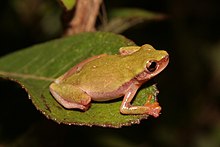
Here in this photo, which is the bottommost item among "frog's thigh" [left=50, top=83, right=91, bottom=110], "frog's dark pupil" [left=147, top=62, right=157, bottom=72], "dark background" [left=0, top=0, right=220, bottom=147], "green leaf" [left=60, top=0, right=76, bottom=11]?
"dark background" [left=0, top=0, right=220, bottom=147]

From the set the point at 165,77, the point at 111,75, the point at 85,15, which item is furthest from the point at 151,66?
the point at 165,77

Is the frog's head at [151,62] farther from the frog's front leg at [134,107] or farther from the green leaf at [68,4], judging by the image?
the green leaf at [68,4]

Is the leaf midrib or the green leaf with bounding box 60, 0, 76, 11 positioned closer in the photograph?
the green leaf with bounding box 60, 0, 76, 11

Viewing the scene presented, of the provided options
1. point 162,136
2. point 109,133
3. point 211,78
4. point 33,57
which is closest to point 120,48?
point 33,57

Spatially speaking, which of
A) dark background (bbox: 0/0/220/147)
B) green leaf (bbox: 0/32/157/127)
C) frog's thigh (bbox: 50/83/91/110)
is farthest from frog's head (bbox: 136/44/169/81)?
dark background (bbox: 0/0/220/147)

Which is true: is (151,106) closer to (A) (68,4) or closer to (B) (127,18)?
(A) (68,4)

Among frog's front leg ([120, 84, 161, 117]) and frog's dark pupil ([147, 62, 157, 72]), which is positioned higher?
frog's dark pupil ([147, 62, 157, 72])

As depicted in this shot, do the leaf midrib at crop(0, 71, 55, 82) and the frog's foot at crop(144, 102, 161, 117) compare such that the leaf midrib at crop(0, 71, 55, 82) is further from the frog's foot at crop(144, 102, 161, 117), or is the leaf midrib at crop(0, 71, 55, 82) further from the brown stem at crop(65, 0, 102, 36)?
the frog's foot at crop(144, 102, 161, 117)
